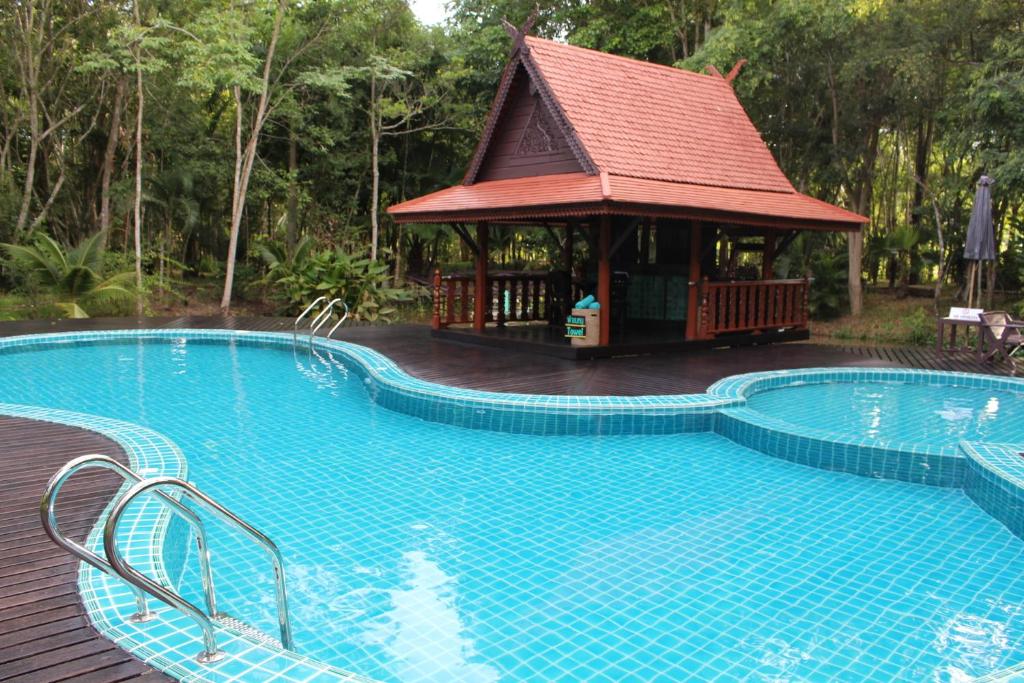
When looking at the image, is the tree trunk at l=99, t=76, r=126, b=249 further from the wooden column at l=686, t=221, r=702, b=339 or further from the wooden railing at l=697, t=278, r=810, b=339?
the wooden railing at l=697, t=278, r=810, b=339

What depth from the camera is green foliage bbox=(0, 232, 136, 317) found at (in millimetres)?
13812

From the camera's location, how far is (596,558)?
4.18 metres

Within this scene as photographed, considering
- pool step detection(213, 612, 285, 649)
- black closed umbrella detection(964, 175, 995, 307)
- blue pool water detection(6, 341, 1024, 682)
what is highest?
black closed umbrella detection(964, 175, 995, 307)

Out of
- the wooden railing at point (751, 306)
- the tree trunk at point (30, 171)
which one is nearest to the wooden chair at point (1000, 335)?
the wooden railing at point (751, 306)

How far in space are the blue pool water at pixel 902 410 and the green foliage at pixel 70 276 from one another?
1171 cm

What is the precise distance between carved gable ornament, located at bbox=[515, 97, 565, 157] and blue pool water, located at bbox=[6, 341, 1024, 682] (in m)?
5.44

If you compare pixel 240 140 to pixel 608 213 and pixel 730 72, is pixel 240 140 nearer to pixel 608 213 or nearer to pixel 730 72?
pixel 730 72

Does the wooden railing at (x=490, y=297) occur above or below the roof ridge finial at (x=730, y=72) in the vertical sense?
below

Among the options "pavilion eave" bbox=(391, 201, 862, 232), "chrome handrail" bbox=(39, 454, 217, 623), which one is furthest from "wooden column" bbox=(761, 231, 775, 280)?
"chrome handrail" bbox=(39, 454, 217, 623)

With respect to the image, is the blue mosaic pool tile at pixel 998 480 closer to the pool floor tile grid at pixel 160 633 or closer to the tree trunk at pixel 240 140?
the pool floor tile grid at pixel 160 633

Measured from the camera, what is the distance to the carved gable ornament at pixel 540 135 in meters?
11.0

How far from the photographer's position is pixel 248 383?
29.3 feet

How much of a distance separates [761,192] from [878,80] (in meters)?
5.92

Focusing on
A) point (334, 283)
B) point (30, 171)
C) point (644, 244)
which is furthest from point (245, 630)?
point (30, 171)
